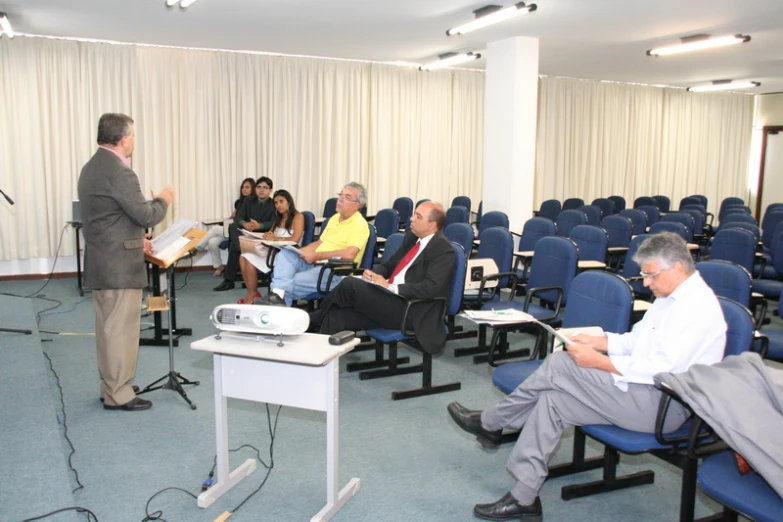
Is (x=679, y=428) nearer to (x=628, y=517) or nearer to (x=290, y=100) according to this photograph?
(x=628, y=517)

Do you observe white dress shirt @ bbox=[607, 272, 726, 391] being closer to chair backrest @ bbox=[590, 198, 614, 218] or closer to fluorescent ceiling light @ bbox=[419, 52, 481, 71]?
fluorescent ceiling light @ bbox=[419, 52, 481, 71]

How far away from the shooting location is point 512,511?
2.71 meters

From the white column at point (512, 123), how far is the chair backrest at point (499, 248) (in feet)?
7.33

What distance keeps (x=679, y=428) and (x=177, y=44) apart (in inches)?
292

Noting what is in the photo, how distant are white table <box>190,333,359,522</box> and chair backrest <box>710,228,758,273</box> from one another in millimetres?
4142

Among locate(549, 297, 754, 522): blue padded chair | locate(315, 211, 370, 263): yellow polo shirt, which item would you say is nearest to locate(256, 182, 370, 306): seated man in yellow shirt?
locate(315, 211, 370, 263): yellow polo shirt

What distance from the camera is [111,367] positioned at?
3.81 metres

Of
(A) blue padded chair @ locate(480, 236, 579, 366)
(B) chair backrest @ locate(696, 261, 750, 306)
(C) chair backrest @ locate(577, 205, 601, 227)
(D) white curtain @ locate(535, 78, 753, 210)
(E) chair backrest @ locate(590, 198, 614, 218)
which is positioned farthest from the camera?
(D) white curtain @ locate(535, 78, 753, 210)

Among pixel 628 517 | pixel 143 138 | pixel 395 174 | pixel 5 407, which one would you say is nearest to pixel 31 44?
pixel 143 138

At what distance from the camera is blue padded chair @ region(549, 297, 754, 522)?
2.49m

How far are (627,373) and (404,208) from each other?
262 inches

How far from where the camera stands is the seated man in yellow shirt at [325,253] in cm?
509

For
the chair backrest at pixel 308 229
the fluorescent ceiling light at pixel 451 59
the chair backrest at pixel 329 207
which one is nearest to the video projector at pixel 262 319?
the chair backrest at pixel 308 229

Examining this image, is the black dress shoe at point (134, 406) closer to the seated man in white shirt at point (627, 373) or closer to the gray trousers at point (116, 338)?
the gray trousers at point (116, 338)
